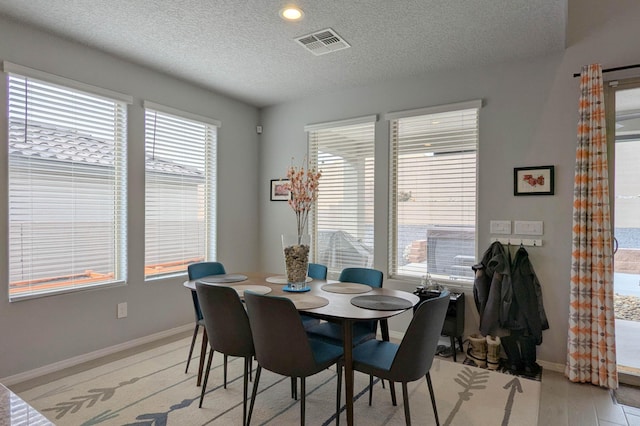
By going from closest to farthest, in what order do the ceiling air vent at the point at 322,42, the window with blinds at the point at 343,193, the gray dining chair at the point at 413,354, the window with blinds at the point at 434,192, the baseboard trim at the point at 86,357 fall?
the gray dining chair at the point at 413,354 < the baseboard trim at the point at 86,357 < the ceiling air vent at the point at 322,42 < the window with blinds at the point at 434,192 < the window with blinds at the point at 343,193

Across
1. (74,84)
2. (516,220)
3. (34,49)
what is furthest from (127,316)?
(516,220)

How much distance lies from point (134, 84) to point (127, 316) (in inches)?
87.8

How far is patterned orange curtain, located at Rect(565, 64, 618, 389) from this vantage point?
9.18ft

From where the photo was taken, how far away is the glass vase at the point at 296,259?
8.57 feet

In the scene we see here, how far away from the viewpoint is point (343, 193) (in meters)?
4.38

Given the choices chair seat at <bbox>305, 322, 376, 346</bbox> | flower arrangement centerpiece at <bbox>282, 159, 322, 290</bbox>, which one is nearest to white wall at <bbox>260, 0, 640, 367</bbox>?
chair seat at <bbox>305, 322, 376, 346</bbox>

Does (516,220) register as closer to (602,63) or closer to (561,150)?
(561,150)

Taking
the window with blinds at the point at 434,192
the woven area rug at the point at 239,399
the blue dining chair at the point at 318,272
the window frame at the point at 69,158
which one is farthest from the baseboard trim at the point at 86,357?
the window with blinds at the point at 434,192

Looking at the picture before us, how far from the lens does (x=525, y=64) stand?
3.29 metres

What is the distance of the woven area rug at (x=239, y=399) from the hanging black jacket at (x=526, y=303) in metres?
0.43

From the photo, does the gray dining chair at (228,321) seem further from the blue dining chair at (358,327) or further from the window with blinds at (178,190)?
the window with blinds at (178,190)

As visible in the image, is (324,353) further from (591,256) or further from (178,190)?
(178,190)

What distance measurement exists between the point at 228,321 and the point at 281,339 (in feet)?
1.44

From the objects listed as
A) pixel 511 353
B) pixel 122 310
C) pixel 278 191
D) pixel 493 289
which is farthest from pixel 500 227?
pixel 122 310
